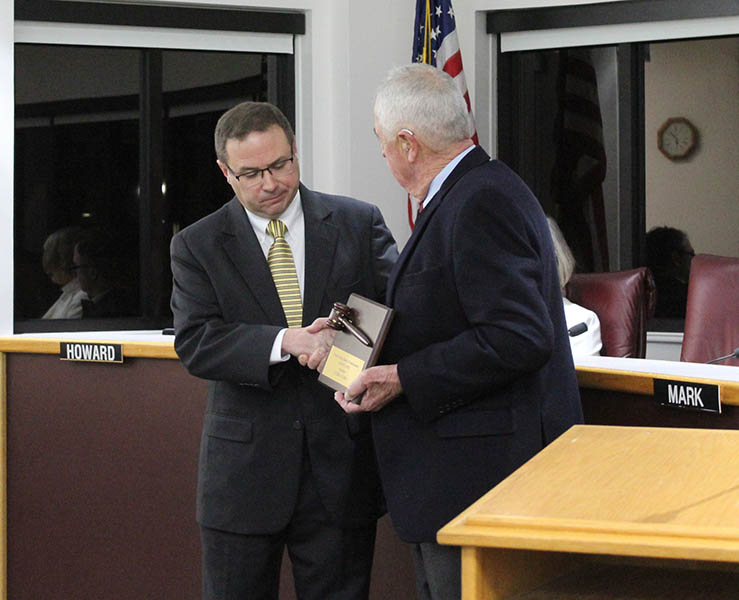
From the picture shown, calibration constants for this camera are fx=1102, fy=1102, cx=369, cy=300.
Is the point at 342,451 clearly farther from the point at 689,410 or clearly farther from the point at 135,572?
the point at 135,572

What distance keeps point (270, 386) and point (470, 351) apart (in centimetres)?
49

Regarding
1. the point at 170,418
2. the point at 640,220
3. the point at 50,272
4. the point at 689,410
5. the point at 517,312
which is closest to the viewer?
the point at 517,312

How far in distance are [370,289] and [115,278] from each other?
2.90m

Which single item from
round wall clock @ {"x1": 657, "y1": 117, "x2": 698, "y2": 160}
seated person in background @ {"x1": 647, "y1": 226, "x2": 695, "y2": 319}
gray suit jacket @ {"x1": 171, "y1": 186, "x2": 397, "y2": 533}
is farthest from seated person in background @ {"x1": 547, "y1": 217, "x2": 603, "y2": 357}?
round wall clock @ {"x1": 657, "y1": 117, "x2": 698, "y2": 160}

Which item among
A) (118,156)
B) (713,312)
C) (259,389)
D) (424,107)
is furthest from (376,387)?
(118,156)

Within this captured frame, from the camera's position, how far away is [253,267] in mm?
2164

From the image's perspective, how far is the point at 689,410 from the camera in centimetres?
204

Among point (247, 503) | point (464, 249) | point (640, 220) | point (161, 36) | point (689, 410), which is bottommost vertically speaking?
point (247, 503)

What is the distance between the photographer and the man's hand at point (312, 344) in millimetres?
2035

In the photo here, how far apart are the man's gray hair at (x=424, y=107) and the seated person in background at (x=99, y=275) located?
10.5 ft

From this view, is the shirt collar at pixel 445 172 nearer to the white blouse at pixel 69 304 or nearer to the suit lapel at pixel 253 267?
the suit lapel at pixel 253 267

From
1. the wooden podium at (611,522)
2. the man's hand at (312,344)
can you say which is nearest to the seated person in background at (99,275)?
the man's hand at (312,344)

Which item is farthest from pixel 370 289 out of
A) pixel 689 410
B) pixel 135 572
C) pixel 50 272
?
pixel 50 272

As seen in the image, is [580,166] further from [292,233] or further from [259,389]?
[259,389]
